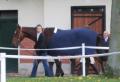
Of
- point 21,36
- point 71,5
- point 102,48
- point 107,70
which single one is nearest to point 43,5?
point 71,5

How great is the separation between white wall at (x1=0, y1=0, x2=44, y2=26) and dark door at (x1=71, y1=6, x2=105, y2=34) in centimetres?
143

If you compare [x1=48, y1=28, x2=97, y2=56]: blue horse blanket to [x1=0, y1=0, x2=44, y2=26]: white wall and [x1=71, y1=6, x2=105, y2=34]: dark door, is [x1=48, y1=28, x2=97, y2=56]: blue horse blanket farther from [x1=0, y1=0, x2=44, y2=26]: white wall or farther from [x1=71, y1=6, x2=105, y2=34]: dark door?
[x1=0, y1=0, x2=44, y2=26]: white wall

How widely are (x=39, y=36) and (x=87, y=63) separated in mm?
2142

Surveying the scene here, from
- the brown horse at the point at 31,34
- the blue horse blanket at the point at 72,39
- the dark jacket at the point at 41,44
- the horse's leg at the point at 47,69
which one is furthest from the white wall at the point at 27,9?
the horse's leg at the point at 47,69

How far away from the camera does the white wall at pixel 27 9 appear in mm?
26438

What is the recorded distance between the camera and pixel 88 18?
26.0 metres

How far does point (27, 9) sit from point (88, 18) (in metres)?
2.72

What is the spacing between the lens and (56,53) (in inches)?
864

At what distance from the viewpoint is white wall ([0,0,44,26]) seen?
1041 inches

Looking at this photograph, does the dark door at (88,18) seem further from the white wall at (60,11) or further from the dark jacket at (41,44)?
the dark jacket at (41,44)

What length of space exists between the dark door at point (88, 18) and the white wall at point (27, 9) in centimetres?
143

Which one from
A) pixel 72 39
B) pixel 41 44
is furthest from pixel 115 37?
pixel 72 39

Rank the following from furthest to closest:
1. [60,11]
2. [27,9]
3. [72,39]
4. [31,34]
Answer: [27,9] → [60,11] → [31,34] → [72,39]

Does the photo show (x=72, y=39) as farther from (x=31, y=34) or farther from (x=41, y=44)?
(x=31, y=34)
